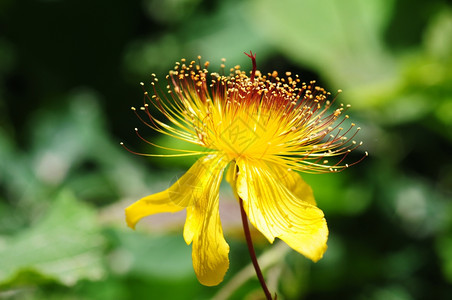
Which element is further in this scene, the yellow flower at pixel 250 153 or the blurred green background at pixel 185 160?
the blurred green background at pixel 185 160

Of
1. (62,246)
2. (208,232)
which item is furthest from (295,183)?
(62,246)

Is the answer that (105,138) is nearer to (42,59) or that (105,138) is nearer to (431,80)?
(42,59)

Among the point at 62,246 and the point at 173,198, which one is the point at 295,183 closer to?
the point at 173,198

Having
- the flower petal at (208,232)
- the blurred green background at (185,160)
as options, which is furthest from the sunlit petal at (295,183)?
the blurred green background at (185,160)

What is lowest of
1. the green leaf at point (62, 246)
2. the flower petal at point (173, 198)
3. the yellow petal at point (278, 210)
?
the yellow petal at point (278, 210)

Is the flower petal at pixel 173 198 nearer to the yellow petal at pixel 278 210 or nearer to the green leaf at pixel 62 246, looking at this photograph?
the yellow petal at pixel 278 210

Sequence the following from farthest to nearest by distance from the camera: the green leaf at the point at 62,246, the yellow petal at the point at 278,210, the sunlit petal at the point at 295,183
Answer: the green leaf at the point at 62,246 → the sunlit petal at the point at 295,183 → the yellow petal at the point at 278,210

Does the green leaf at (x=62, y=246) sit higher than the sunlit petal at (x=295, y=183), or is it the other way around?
the green leaf at (x=62, y=246)

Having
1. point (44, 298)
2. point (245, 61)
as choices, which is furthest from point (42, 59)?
point (44, 298)
